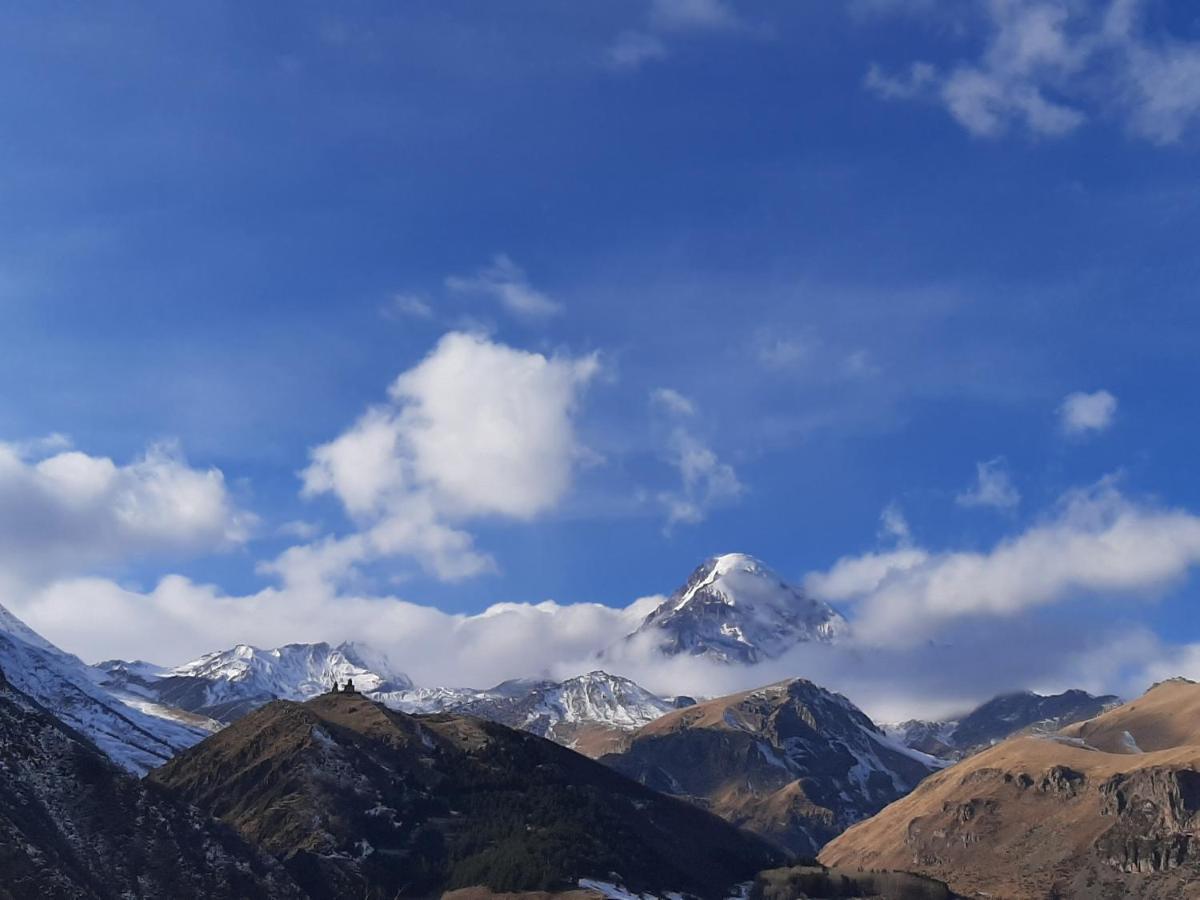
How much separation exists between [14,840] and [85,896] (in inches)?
525

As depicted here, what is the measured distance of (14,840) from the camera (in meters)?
196

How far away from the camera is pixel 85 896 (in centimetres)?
19588
